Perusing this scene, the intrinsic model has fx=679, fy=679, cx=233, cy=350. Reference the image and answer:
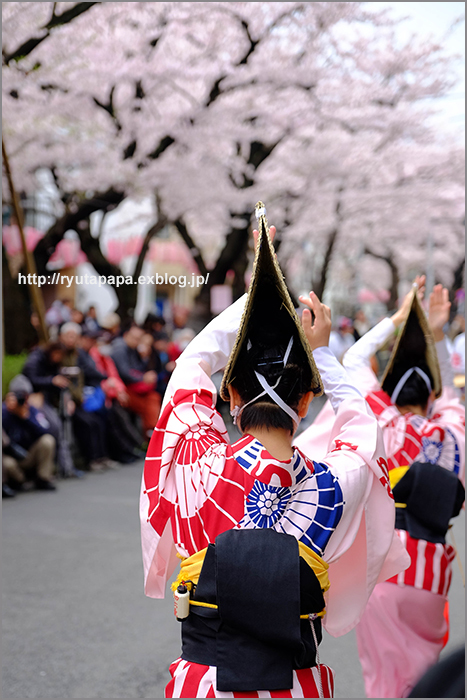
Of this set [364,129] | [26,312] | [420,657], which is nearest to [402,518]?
[420,657]

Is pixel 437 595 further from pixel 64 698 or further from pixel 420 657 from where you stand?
pixel 64 698

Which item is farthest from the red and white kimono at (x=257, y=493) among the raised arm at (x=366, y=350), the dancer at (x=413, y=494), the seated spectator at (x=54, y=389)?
the seated spectator at (x=54, y=389)

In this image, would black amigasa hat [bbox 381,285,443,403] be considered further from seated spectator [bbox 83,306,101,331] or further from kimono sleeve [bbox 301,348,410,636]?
seated spectator [bbox 83,306,101,331]

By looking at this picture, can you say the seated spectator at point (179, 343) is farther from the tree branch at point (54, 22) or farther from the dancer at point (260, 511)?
the dancer at point (260, 511)

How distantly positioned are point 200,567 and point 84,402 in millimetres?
6425

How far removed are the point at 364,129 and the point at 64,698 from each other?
40.9 feet

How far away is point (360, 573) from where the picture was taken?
66.6 inches

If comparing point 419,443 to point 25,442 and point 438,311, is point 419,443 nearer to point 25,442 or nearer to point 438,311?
point 438,311

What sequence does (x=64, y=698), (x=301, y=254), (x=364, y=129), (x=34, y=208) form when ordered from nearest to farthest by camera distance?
(x=64, y=698)
(x=364, y=129)
(x=34, y=208)
(x=301, y=254)

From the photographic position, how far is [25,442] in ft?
21.6

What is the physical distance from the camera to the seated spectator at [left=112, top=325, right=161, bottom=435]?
835 cm

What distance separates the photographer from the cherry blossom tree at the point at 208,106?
855 centimetres

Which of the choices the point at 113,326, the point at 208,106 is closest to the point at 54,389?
the point at 113,326

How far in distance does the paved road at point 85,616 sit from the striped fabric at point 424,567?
758 mm
